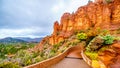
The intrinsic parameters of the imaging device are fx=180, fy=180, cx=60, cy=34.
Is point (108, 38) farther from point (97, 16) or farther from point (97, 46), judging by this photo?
point (97, 16)

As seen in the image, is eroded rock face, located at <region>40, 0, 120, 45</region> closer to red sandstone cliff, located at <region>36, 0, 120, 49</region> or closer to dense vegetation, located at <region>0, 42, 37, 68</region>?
red sandstone cliff, located at <region>36, 0, 120, 49</region>

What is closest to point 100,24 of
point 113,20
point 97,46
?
point 113,20

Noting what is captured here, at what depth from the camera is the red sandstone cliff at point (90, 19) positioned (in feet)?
198

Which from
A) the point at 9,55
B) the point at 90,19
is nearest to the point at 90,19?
the point at 90,19

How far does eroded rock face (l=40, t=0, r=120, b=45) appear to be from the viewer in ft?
198

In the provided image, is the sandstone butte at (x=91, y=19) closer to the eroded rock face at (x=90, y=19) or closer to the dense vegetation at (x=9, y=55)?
the eroded rock face at (x=90, y=19)

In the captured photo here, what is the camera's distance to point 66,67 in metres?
14.2

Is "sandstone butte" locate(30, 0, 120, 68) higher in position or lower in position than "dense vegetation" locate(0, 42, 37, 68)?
higher

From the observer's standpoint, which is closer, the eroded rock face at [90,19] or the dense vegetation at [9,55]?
the dense vegetation at [9,55]

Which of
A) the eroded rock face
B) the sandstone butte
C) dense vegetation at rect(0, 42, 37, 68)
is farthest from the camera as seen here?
the eroded rock face

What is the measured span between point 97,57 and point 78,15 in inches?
2450

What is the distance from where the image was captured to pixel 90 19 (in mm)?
70938

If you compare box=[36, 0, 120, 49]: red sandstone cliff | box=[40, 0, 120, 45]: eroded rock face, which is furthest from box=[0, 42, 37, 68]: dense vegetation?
Result: box=[40, 0, 120, 45]: eroded rock face

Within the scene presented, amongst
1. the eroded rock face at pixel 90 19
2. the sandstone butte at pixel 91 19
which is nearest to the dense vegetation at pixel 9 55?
the sandstone butte at pixel 91 19
